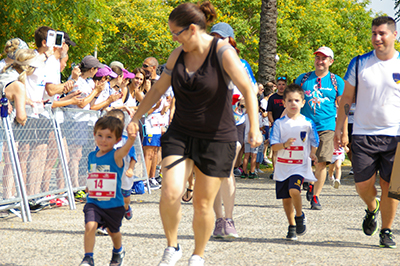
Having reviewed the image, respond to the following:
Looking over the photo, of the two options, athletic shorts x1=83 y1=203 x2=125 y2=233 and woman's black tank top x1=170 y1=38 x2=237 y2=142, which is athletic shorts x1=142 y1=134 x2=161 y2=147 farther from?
woman's black tank top x1=170 y1=38 x2=237 y2=142

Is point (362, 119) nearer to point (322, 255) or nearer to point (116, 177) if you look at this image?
point (322, 255)

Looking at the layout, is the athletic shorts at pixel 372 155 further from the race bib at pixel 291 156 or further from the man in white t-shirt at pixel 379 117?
the race bib at pixel 291 156

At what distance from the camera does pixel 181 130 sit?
4297mm

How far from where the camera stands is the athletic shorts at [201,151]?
4.26 m

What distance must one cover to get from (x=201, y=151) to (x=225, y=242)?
1.73 m

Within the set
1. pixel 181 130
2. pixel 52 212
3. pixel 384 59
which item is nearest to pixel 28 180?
pixel 52 212

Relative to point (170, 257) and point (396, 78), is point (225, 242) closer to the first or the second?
point (170, 257)

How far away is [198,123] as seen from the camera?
4.21 meters

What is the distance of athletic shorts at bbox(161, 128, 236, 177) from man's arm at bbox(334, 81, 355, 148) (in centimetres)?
204

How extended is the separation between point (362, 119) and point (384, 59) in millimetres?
627

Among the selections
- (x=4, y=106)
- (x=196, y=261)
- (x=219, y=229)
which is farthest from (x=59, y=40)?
(x=196, y=261)

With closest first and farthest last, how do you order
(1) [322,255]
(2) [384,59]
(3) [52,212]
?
(1) [322,255]
(2) [384,59]
(3) [52,212]

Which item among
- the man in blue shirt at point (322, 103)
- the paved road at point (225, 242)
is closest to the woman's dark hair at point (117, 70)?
the paved road at point (225, 242)

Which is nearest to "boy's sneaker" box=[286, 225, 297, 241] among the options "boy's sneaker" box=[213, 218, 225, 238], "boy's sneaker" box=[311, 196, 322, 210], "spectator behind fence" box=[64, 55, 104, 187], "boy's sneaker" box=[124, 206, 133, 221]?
"boy's sneaker" box=[213, 218, 225, 238]
